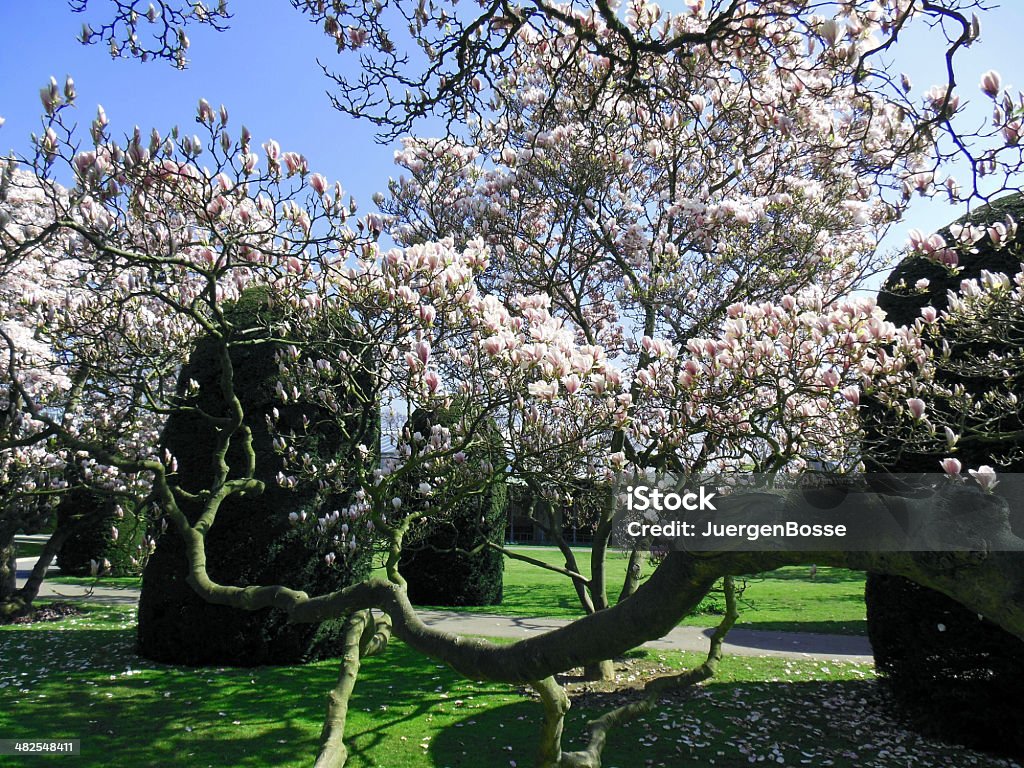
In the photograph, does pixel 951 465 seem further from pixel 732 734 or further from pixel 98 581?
pixel 98 581

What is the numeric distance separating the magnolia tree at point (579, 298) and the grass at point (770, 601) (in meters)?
4.67

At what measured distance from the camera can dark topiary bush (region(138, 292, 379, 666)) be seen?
822cm

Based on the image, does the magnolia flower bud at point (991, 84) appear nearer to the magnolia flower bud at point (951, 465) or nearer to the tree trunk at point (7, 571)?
the magnolia flower bud at point (951, 465)

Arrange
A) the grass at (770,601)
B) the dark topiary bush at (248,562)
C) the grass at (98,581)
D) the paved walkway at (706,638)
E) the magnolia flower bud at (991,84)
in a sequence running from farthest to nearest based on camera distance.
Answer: the grass at (98,581) < the grass at (770,601) < the paved walkway at (706,638) < the dark topiary bush at (248,562) < the magnolia flower bud at (991,84)

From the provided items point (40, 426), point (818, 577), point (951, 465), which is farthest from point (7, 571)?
point (818, 577)

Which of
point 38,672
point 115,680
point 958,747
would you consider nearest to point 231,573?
point 115,680

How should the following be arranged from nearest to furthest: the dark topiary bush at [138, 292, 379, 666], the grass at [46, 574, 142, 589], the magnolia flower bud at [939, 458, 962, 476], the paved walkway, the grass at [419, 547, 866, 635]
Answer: the magnolia flower bud at [939, 458, 962, 476]
the dark topiary bush at [138, 292, 379, 666]
the paved walkway
the grass at [419, 547, 866, 635]
the grass at [46, 574, 142, 589]

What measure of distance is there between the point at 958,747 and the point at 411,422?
5.74 meters

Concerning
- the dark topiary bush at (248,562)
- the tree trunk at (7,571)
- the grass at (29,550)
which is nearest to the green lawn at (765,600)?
the tree trunk at (7,571)

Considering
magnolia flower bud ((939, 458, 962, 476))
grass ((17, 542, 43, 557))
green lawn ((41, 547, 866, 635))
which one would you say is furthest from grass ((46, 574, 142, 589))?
magnolia flower bud ((939, 458, 962, 476))

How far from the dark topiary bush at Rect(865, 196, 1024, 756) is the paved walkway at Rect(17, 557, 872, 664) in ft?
11.0

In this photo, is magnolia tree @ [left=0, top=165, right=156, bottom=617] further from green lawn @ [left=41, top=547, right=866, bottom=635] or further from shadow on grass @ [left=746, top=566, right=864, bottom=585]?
shadow on grass @ [left=746, top=566, right=864, bottom=585]

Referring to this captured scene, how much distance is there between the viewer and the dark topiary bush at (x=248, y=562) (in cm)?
822

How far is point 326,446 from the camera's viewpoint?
869cm
